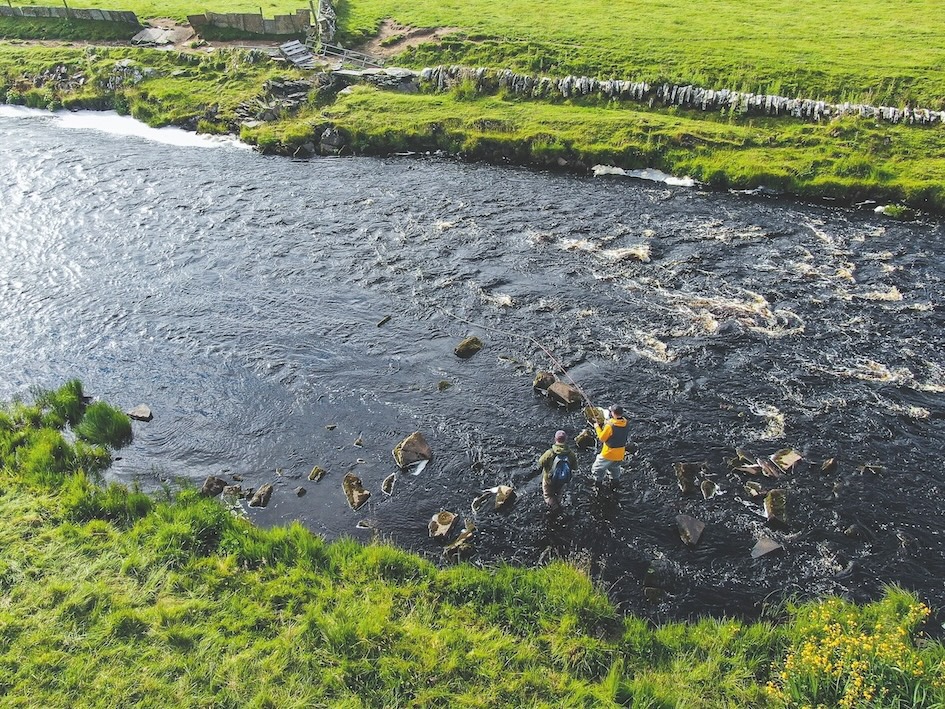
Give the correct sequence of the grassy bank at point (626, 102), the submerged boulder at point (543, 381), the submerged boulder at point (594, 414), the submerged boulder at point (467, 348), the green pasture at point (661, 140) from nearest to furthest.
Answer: the submerged boulder at point (594, 414)
the submerged boulder at point (543, 381)
the submerged boulder at point (467, 348)
the green pasture at point (661, 140)
the grassy bank at point (626, 102)

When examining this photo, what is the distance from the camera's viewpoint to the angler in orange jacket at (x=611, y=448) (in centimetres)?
1628

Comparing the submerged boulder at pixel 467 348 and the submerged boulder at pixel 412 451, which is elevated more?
the submerged boulder at pixel 467 348

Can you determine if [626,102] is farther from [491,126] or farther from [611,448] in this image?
[611,448]

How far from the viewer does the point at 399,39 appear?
50562 mm

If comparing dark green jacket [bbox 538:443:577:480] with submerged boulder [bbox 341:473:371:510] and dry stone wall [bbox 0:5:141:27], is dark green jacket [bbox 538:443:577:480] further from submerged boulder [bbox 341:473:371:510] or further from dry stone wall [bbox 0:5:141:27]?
dry stone wall [bbox 0:5:141:27]

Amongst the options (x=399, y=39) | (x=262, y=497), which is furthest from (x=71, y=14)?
(x=262, y=497)

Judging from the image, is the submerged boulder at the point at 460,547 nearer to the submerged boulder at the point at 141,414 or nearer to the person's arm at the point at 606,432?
the person's arm at the point at 606,432

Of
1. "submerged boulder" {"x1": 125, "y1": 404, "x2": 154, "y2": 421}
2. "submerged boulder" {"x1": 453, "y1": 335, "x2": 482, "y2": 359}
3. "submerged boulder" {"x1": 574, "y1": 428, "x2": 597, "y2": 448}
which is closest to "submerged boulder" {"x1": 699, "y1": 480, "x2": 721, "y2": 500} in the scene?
"submerged boulder" {"x1": 574, "y1": 428, "x2": 597, "y2": 448}

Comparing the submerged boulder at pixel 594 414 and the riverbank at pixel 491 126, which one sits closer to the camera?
the submerged boulder at pixel 594 414

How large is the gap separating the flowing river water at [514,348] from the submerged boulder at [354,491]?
0.25 m

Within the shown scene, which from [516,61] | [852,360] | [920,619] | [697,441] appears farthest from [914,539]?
[516,61]

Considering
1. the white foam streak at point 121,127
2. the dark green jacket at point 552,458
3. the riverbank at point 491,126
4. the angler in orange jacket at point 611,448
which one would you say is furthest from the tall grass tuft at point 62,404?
the white foam streak at point 121,127

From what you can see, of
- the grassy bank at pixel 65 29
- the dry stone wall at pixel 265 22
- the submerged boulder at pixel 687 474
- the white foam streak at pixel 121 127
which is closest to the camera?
the submerged boulder at pixel 687 474

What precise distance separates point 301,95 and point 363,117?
6.22 metres
